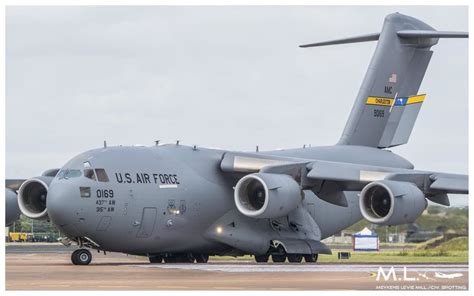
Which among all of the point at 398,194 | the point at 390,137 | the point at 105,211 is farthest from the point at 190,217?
the point at 390,137

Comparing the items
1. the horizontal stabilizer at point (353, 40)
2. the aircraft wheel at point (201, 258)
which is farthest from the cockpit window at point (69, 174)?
the horizontal stabilizer at point (353, 40)

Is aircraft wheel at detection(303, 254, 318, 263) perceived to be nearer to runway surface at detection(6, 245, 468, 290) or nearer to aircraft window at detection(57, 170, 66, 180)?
runway surface at detection(6, 245, 468, 290)

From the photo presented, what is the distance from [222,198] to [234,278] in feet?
31.7

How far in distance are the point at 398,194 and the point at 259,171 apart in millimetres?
4623

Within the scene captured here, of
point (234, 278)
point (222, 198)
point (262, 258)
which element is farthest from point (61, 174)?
point (234, 278)

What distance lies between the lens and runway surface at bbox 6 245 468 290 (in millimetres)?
21359

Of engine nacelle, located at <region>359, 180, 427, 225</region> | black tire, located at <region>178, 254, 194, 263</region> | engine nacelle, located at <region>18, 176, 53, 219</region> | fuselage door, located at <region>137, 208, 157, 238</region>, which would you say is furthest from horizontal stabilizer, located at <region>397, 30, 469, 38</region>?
engine nacelle, located at <region>18, 176, 53, 219</region>

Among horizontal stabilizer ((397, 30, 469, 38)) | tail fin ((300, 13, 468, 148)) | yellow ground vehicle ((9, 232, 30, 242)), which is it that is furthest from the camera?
yellow ground vehicle ((9, 232, 30, 242))

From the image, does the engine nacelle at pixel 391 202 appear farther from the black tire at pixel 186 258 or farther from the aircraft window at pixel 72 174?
the aircraft window at pixel 72 174

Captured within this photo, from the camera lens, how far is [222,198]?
3284cm

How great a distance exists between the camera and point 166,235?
3144cm

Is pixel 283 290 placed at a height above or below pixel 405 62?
below

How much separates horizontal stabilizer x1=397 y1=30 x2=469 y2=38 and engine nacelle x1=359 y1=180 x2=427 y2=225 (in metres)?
7.58
